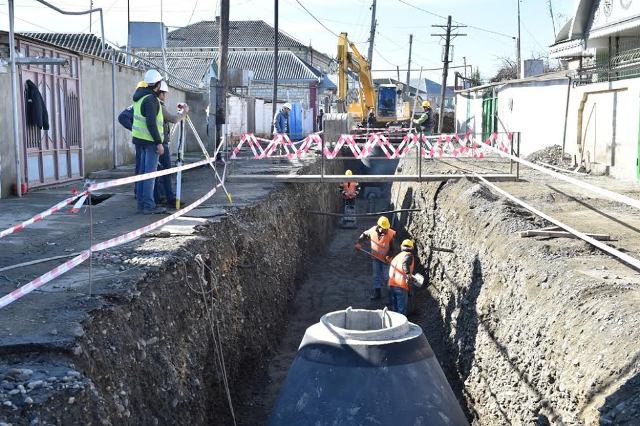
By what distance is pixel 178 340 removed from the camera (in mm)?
5809

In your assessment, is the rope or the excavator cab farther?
the excavator cab

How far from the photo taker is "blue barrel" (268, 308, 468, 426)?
4684 millimetres

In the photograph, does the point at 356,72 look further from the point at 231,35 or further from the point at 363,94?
the point at 231,35

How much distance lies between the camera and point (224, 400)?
6.83 metres

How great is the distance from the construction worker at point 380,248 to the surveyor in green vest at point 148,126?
15.3 feet

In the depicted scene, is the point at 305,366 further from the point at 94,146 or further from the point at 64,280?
the point at 94,146

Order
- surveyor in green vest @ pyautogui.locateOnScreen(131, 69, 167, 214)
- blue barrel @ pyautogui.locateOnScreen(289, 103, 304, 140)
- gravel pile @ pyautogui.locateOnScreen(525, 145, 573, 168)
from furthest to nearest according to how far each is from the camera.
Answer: blue barrel @ pyautogui.locateOnScreen(289, 103, 304, 140) < gravel pile @ pyautogui.locateOnScreen(525, 145, 573, 168) < surveyor in green vest @ pyautogui.locateOnScreen(131, 69, 167, 214)

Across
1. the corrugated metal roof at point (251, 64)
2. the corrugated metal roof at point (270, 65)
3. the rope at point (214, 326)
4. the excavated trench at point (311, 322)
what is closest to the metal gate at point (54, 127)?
the excavated trench at point (311, 322)

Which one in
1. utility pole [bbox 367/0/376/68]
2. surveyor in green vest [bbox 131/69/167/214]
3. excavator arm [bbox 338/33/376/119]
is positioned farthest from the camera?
utility pole [bbox 367/0/376/68]

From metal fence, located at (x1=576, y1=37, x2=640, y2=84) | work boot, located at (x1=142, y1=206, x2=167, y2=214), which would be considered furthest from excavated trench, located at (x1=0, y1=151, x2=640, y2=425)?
metal fence, located at (x1=576, y1=37, x2=640, y2=84)

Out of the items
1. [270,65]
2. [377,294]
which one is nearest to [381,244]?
[377,294]

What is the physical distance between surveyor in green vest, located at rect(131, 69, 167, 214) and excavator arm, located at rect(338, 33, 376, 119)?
1841 centimetres

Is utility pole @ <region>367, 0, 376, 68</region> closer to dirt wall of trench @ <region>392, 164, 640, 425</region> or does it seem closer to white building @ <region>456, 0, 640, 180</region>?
white building @ <region>456, 0, 640, 180</region>

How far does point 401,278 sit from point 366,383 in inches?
242
